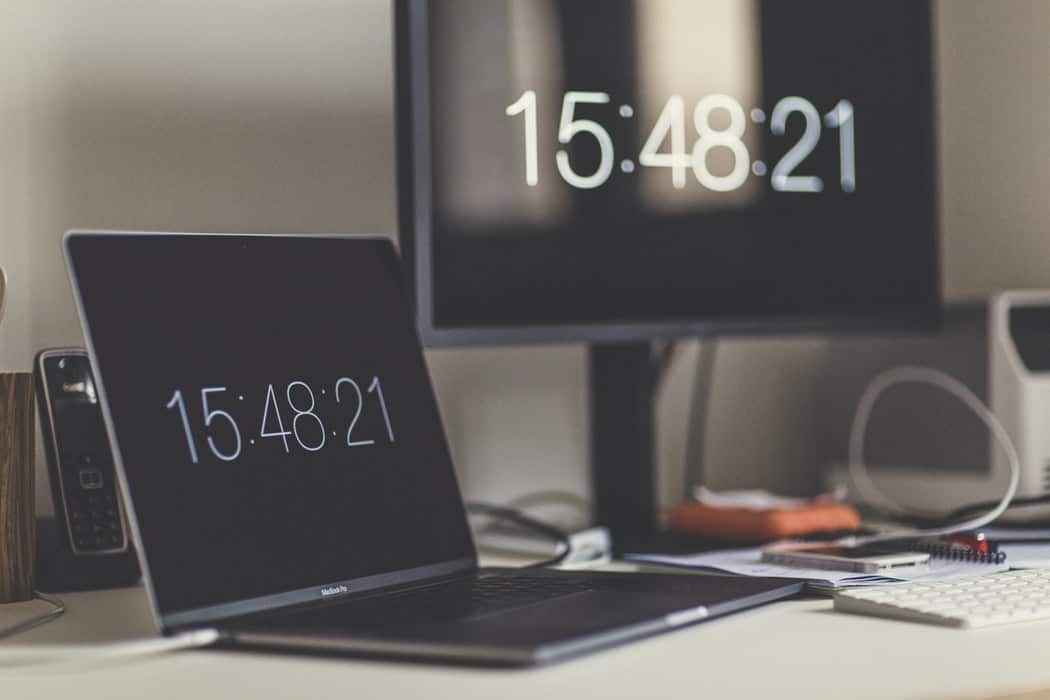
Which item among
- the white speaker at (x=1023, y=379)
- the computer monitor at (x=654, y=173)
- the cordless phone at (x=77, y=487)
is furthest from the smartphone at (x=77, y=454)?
the white speaker at (x=1023, y=379)

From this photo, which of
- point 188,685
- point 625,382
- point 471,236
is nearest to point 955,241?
point 625,382

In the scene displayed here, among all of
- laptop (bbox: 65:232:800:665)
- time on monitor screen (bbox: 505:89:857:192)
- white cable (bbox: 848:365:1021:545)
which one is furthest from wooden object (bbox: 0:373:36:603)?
white cable (bbox: 848:365:1021:545)

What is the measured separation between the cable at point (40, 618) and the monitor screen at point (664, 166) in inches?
12.7

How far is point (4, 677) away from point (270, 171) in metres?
0.60

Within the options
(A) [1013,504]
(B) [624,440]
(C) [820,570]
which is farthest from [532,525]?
(A) [1013,504]

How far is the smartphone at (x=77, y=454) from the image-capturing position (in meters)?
0.92

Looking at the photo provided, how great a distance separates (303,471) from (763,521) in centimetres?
43

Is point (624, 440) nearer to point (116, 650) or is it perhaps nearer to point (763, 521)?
point (763, 521)

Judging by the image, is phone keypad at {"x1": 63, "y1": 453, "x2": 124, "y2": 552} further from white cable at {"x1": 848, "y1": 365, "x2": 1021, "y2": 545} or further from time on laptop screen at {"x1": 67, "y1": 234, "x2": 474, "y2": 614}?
white cable at {"x1": 848, "y1": 365, "x2": 1021, "y2": 545}

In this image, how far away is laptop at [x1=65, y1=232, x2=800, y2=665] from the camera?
0.73 metres

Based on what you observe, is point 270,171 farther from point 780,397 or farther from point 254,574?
point 780,397

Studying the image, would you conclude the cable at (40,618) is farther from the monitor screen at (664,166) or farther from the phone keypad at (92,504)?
the monitor screen at (664,166)

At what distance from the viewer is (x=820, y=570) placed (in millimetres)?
907

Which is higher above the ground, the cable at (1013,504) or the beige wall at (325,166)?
the beige wall at (325,166)
